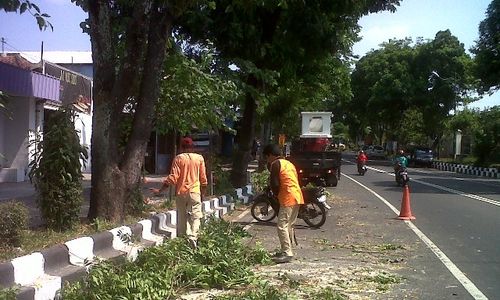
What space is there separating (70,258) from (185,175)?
97.1 inches

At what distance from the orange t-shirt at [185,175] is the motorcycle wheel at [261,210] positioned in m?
3.94

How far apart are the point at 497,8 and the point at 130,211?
85.8 feet

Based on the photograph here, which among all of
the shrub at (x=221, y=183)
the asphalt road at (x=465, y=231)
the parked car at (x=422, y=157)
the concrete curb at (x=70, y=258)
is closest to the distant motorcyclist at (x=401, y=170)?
the asphalt road at (x=465, y=231)

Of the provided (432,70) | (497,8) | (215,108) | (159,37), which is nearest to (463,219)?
(215,108)

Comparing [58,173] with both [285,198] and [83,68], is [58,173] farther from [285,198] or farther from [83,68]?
[83,68]

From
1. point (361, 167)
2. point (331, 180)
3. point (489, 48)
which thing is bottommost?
point (331, 180)

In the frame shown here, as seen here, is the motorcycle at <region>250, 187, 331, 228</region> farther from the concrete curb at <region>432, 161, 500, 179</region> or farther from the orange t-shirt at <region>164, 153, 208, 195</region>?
the concrete curb at <region>432, 161, 500, 179</region>

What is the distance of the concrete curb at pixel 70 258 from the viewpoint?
17.4 feet

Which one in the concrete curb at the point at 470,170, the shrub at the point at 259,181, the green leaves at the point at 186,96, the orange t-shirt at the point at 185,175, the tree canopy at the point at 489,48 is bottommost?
the concrete curb at the point at 470,170

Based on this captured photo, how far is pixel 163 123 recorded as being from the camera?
13148mm

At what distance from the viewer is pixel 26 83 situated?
15641 mm

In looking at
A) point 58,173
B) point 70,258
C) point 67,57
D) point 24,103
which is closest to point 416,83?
point 67,57

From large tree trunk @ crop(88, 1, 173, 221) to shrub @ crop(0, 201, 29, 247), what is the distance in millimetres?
2319

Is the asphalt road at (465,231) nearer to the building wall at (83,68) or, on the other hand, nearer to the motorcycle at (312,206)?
the motorcycle at (312,206)
